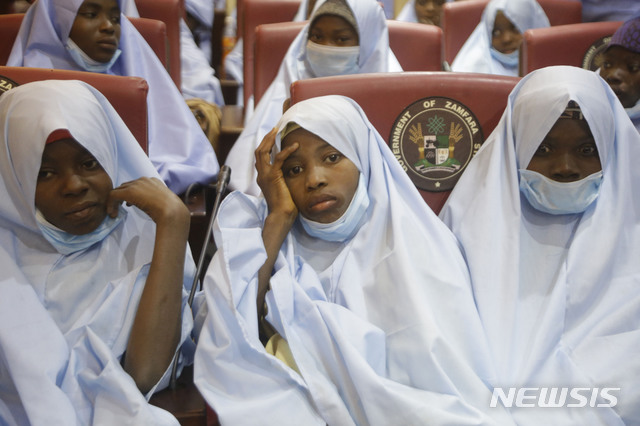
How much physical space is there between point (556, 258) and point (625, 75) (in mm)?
1064

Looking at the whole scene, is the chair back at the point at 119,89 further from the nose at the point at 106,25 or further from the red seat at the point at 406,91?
the nose at the point at 106,25

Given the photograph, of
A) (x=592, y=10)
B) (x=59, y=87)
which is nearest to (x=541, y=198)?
(x=59, y=87)

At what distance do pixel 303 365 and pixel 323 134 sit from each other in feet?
1.98

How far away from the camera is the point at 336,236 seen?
1852 mm

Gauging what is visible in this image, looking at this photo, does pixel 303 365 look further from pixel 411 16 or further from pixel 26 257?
pixel 411 16

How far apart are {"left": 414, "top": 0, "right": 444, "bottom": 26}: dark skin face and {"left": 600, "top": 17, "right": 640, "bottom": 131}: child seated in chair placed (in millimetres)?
2015

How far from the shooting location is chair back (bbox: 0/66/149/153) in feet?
6.63

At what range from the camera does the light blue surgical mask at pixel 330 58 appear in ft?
9.86

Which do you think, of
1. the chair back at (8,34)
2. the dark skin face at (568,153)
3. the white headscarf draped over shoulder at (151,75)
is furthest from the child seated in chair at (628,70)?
the chair back at (8,34)

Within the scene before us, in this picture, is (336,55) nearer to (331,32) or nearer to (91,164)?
(331,32)

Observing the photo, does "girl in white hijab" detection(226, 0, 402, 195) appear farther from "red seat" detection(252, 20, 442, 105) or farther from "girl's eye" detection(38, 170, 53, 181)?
"girl's eye" detection(38, 170, 53, 181)

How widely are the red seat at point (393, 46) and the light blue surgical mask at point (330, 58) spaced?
0.18 m

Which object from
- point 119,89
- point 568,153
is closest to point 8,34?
point 119,89

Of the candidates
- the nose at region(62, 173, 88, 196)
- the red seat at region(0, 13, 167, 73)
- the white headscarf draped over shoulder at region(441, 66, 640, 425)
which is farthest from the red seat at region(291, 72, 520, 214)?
the red seat at region(0, 13, 167, 73)
